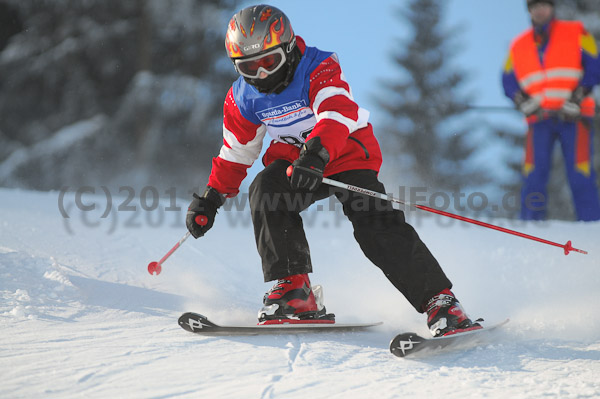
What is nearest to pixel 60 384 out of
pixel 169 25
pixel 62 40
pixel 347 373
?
pixel 347 373

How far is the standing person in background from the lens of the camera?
510cm

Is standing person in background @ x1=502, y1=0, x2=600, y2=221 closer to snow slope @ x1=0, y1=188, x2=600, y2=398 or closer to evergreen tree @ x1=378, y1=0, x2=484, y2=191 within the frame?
snow slope @ x1=0, y1=188, x2=600, y2=398

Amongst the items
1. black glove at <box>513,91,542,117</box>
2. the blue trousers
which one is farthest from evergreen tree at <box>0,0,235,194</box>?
the blue trousers

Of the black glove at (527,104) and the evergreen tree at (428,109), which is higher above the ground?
the evergreen tree at (428,109)

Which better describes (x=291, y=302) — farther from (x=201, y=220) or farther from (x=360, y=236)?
(x=201, y=220)

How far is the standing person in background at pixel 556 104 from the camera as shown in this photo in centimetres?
510

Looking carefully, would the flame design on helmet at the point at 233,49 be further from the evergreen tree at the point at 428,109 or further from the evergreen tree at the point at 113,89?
the evergreen tree at the point at 428,109

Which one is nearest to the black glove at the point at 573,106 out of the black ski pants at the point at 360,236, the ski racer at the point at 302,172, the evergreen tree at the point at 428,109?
the ski racer at the point at 302,172

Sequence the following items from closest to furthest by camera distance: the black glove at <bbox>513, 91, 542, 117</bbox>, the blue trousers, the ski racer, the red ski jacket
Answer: the ski racer, the red ski jacket, the blue trousers, the black glove at <bbox>513, 91, 542, 117</bbox>

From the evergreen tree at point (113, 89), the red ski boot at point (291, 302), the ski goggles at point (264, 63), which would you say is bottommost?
the red ski boot at point (291, 302)

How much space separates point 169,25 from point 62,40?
104 inches

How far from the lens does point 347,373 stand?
1.78m

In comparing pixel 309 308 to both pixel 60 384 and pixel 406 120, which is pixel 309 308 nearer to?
pixel 60 384

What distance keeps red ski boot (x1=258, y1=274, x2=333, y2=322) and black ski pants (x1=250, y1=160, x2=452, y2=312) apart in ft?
0.20
